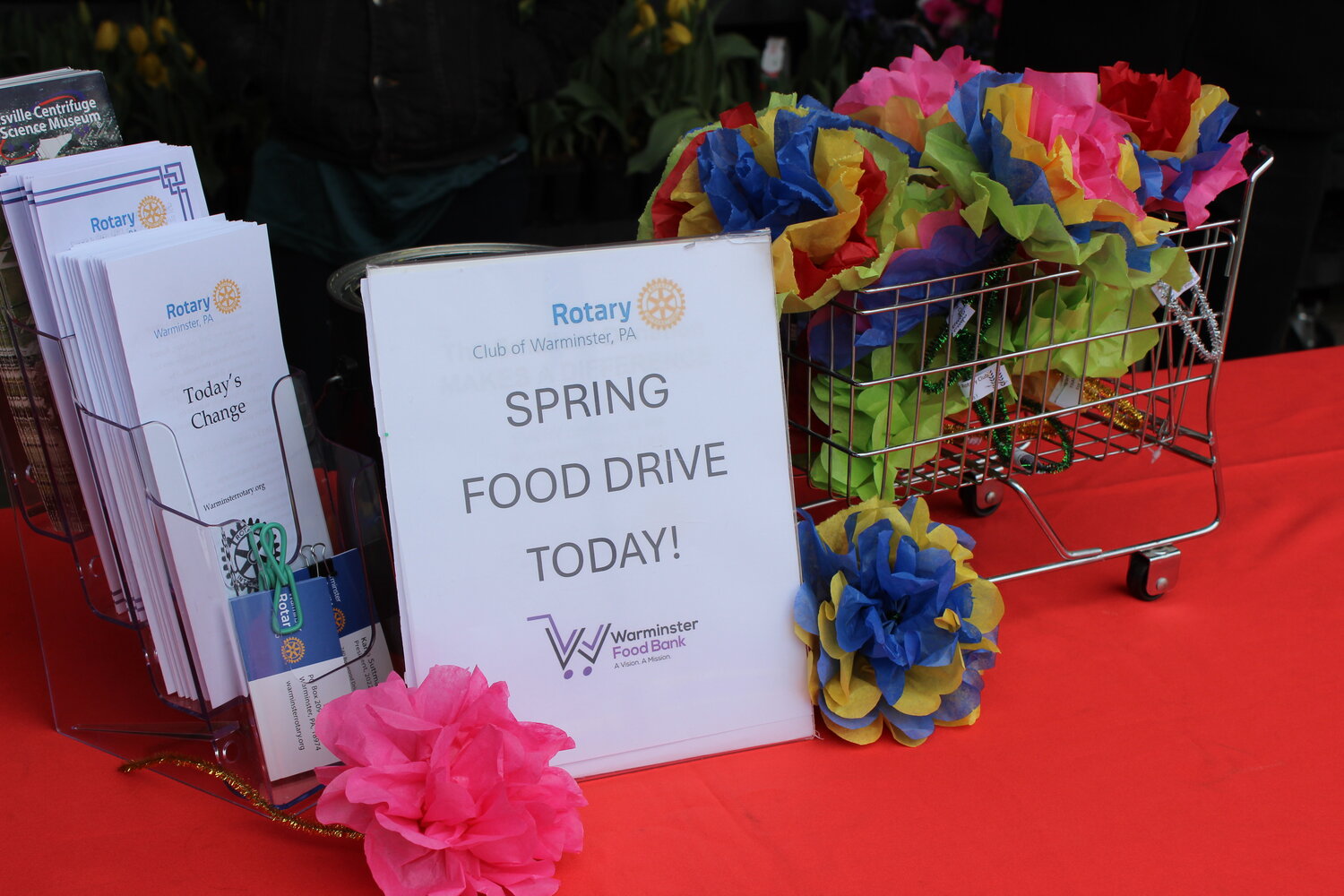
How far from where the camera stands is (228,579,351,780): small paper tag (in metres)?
0.69

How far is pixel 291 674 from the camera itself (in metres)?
0.70

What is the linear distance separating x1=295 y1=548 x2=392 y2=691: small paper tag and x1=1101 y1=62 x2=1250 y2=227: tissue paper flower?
27.6 inches

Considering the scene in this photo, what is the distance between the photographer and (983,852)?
669 mm

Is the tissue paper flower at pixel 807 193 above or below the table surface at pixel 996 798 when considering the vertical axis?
above

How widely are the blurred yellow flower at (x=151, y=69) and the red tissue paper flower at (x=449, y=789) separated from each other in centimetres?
259

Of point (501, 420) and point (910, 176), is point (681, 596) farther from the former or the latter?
point (910, 176)

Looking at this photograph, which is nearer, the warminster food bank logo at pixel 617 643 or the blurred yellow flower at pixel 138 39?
the warminster food bank logo at pixel 617 643

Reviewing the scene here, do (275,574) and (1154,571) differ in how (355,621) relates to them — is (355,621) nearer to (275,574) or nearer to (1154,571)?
(275,574)

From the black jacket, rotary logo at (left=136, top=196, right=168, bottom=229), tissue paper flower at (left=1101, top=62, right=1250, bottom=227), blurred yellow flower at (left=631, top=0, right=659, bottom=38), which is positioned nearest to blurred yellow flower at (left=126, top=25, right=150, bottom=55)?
the black jacket

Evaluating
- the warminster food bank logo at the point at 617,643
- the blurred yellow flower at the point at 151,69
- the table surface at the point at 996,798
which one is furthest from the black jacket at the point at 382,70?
the warminster food bank logo at the point at 617,643

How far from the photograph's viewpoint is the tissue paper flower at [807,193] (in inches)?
30.2

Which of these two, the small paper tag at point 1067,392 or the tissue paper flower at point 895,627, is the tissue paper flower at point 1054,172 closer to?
the small paper tag at point 1067,392

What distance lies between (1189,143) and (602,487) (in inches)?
23.2

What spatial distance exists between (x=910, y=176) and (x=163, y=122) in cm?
251
